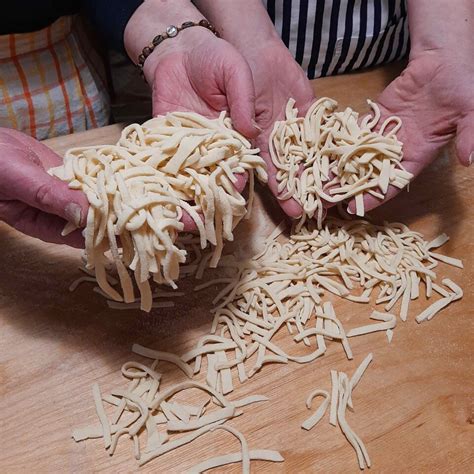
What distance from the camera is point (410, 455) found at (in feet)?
3.57

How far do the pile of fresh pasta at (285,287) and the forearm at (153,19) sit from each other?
34 centimetres

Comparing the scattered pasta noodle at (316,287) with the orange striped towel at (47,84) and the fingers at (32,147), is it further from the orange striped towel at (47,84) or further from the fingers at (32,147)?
the orange striped towel at (47,84)

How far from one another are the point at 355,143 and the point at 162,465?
0.76 m

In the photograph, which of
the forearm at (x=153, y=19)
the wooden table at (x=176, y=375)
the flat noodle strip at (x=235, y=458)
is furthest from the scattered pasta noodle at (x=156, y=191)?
the forearm at (x=153, y=19)

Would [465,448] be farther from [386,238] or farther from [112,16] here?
[112,16]

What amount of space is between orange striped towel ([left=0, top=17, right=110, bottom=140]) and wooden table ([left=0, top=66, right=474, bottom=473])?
0.34 meters

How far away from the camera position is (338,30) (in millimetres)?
1729

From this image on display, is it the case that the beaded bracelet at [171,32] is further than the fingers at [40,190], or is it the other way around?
the beaded bracelet at [171,32]

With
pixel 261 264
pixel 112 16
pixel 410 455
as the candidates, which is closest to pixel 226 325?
pixel 261 264

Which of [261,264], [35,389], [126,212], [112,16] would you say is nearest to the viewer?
[126,212]

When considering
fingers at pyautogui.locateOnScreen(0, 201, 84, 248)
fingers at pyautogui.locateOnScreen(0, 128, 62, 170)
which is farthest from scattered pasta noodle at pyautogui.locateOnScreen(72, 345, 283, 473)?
fingers at pyautogui.locateOnScreen(0, 128, 62, 170)

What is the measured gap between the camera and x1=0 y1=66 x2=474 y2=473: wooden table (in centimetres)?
109

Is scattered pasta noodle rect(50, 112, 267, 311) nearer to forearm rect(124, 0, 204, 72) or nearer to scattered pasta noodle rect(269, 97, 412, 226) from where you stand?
scattered pasta noodle rect(269, 97, 412, 226)

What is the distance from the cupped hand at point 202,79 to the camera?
123 cm
